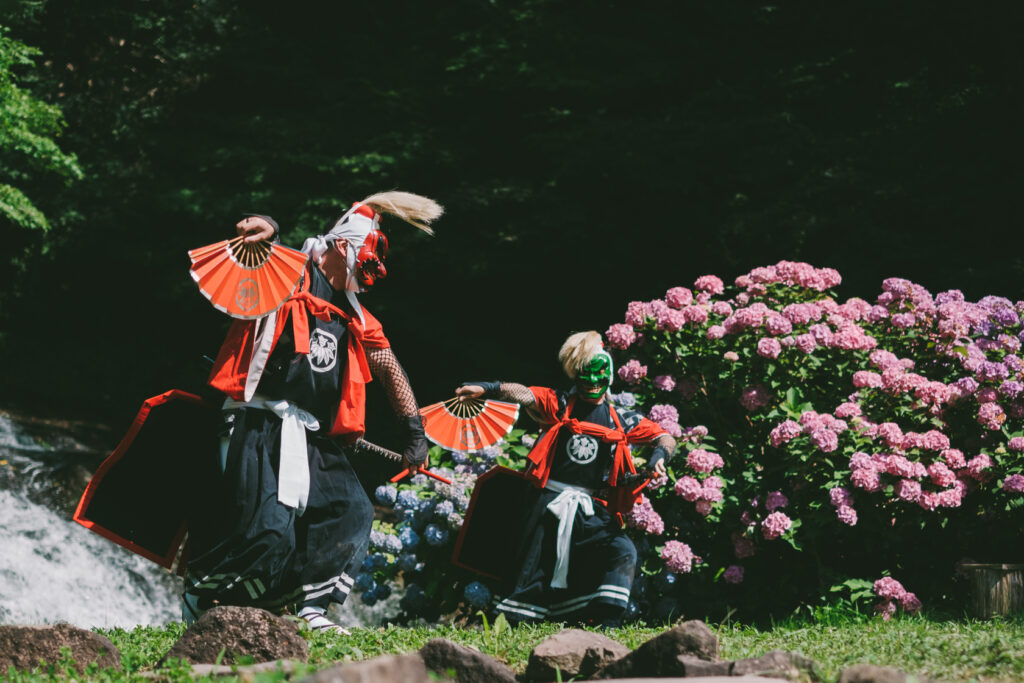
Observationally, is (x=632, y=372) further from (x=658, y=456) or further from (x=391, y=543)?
(x=391, y=543)

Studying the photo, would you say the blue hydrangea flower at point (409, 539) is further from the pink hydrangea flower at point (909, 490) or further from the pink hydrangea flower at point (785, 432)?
the pink hydrangea flower at point (909, 490)

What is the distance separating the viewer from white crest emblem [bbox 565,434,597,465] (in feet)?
16.2

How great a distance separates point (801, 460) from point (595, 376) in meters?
1.38

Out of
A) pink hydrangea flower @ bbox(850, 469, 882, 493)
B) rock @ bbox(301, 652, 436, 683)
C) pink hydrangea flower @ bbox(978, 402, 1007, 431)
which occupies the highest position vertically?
pink hydrangea flower @ bbox(978, 402, 1007, 431)

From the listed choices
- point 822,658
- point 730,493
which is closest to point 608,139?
point 730,493

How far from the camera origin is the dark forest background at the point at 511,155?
9.34 metres

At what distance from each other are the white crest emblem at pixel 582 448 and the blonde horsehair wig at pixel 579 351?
355mm

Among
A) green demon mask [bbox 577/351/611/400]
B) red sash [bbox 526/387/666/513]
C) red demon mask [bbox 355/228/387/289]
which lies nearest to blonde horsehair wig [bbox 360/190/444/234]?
red demon mask [bbox 355/228/387/289]

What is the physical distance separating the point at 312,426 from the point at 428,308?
7362 millimetres

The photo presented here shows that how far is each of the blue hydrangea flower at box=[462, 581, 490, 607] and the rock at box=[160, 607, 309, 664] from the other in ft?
7.85

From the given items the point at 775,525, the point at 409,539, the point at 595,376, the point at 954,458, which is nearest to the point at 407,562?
the point at 409,539

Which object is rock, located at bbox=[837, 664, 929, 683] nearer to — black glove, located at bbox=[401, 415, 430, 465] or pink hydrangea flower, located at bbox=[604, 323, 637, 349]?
black glove, located at bbox=[401, 415, 430, 465]

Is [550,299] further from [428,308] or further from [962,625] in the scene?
[962,625]

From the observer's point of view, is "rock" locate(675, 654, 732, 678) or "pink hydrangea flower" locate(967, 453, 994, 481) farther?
"pink hydrangea flower" locate(967, 453, 994, 481)
